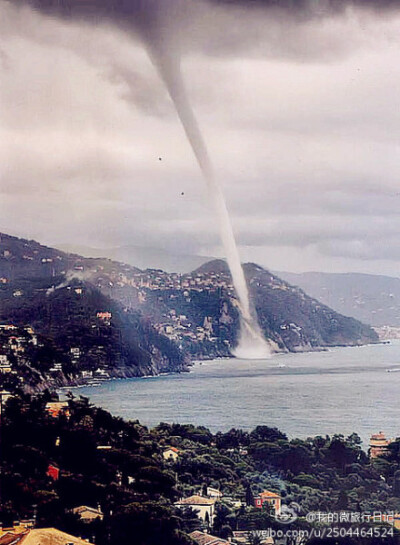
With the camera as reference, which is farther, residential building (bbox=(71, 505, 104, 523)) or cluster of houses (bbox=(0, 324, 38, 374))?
cluster of houses (bbox=(0, 324, 38, 374))

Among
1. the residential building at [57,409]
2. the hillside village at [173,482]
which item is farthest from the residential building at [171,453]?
the residential building at [57,409]

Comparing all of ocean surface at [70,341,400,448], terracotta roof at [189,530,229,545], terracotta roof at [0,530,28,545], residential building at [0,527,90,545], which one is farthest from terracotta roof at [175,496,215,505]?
terracotta roof at [0,530,28,545]

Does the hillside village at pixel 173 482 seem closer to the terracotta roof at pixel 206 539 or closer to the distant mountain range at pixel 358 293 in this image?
the terracotta roof at pixel 206 539

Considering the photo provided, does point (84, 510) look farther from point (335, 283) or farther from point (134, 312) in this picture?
point (335, 283)

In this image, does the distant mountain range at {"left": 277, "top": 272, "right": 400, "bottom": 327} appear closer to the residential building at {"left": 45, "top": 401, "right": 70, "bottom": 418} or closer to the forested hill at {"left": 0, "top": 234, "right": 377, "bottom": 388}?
the forested hill at {"left": 0, "top": 234, "right": 377, "bottom": 388}

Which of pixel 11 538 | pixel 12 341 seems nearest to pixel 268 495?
pixel 11 538

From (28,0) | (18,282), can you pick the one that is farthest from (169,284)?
(28,0)
